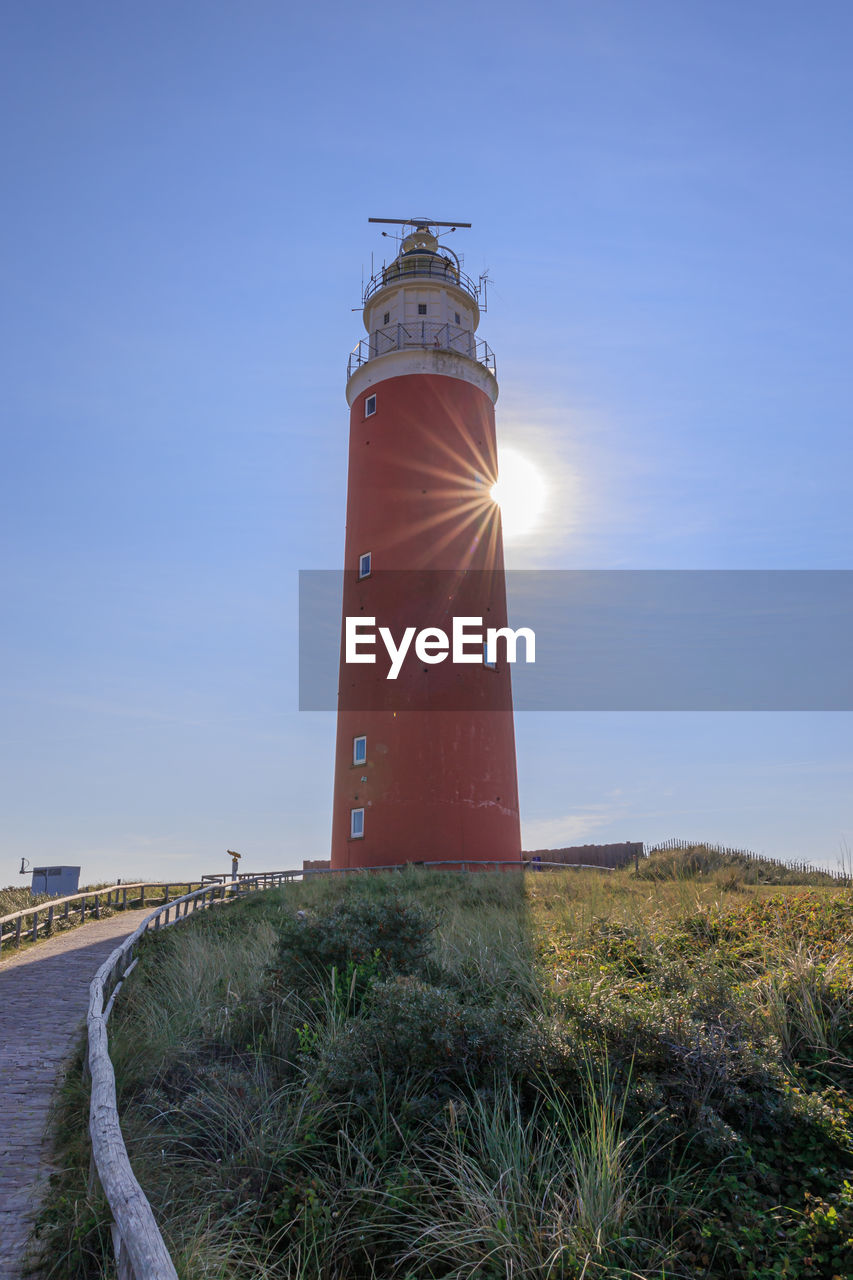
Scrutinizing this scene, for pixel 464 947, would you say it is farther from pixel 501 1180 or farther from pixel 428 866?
pixel 428 866

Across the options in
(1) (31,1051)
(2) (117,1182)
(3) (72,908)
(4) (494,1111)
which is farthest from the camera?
(3) (72,908)

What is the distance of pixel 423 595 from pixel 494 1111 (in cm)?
2051

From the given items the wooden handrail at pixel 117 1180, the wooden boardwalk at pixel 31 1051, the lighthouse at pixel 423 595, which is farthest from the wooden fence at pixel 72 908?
the wooden handrail at pixel 117 1180

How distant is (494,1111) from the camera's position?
22.9 feet

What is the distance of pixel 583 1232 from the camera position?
565cm

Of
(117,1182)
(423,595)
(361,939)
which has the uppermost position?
(423,595)

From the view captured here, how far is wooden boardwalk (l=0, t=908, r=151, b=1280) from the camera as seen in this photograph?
21.4ft

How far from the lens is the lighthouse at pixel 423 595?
25.9 meters

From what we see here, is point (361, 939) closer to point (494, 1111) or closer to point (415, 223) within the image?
point (494, 1111)

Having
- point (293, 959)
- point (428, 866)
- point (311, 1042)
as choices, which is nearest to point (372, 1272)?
point (311, 1042)

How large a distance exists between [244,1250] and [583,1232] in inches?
81.3

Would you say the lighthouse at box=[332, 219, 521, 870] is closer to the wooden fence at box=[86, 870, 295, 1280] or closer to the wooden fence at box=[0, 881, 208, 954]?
the wooden fence at box=[0, 881, 208, 954]

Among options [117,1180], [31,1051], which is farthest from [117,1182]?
[31,1051]

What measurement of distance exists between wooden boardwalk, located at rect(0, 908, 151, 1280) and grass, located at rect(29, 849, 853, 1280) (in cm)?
24
